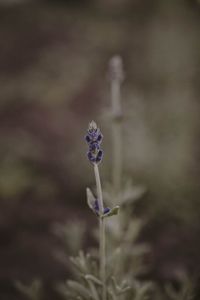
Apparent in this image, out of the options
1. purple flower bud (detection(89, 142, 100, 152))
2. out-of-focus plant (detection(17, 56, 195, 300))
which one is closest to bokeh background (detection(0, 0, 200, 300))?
out-of-focus plant (detection(17, 56, 195, 300))

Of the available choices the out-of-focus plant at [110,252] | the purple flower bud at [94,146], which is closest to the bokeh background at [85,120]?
the out-of-focus plant at [110,252]

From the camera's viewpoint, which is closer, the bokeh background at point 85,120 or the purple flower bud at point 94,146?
the purple flower bud at point 94,146

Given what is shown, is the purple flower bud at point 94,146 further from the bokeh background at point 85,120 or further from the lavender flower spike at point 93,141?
the bokeh background at point 85,120

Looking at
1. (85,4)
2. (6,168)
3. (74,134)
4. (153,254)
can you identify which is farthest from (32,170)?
(85,4)

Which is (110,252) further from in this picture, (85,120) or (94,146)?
(85,120)

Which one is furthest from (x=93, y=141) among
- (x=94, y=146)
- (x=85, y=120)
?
(x=85, y=120)

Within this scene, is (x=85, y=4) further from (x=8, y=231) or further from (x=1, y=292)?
(x=1, y=292)
